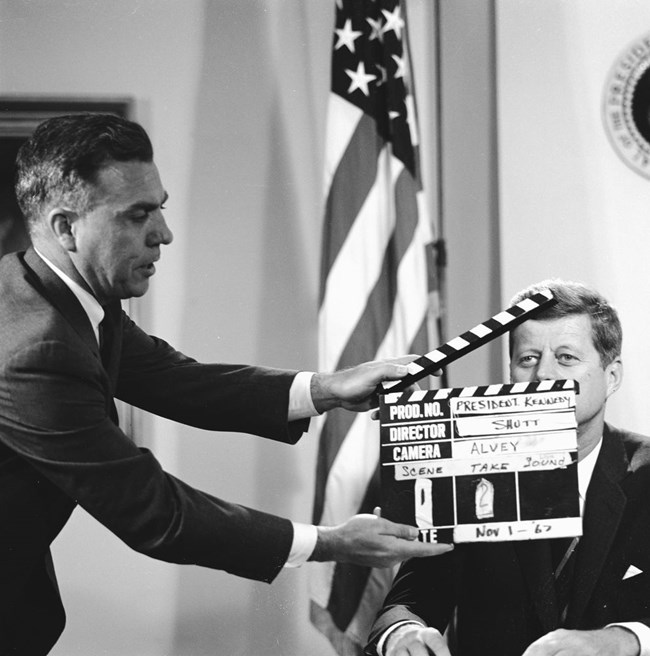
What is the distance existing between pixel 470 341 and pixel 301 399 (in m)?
0.45

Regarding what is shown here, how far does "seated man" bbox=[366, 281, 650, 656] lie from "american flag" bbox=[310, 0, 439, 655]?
3.67ft

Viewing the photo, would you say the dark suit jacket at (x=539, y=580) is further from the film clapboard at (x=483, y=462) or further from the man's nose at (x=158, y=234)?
the man's nose at (x=158, y=234)

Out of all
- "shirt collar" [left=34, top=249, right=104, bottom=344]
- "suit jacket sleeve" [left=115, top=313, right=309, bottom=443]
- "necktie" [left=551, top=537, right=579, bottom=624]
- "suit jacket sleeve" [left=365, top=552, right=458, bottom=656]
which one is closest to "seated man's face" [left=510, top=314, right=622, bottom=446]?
"necktie" [left=551, top=537, right=579, bottom=624]

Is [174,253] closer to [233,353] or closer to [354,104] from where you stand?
[233,353]

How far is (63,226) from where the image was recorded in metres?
1.86

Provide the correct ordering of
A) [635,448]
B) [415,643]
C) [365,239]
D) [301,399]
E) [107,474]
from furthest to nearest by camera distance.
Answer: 1. [365,239]
2. [301,399]
3. [635,448]
4. [415,643]
5. [107,474]

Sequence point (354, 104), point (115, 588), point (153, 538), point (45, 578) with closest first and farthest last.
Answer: point (153, 538)
point (45, 578)
point (354, 104)
point (115, 588)

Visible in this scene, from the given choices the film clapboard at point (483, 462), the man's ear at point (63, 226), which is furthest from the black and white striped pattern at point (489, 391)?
the man's ear at point (63, 226)

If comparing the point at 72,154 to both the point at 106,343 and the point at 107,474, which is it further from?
the point at 107,474

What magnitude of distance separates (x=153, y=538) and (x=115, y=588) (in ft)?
6.44

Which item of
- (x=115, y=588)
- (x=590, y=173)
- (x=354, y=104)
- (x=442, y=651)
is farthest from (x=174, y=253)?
(x=442, y=651)

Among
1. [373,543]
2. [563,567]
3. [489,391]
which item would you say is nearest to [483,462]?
→ [489,391]

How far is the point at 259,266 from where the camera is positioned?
369 centimetres

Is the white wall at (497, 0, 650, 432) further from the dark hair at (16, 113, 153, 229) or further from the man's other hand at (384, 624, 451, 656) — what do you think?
the dark hair at (16, 113, 153, 229)
